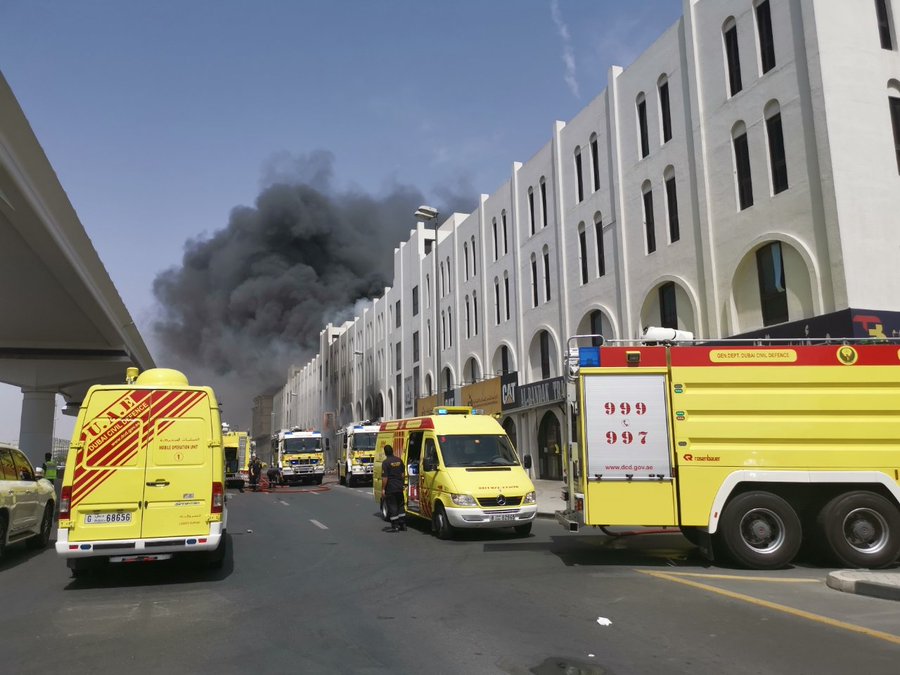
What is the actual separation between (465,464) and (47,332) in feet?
86.4

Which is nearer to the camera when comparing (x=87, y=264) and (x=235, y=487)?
(x=87, y=264)

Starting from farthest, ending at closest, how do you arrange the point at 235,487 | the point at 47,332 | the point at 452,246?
the point at 452,246 → the point at 235,487 → the point at 47,332

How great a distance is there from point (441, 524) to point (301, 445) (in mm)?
23249

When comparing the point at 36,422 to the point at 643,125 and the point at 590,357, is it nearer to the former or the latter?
the point at 643,125

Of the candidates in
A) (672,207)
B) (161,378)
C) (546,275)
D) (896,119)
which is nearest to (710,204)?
(672,207)

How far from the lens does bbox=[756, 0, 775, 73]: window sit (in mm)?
17562

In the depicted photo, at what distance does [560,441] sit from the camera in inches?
1078

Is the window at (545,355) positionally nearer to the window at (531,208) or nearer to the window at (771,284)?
the window at (531,208)

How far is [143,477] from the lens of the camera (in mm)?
8297

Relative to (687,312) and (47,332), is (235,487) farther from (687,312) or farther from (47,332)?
(687,312)

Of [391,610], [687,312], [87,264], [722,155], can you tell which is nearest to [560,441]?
[687,312]

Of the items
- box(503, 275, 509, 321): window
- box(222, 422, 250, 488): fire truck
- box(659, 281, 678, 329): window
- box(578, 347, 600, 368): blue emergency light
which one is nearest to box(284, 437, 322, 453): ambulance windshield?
box(222, 422, 250, 488): fire truck

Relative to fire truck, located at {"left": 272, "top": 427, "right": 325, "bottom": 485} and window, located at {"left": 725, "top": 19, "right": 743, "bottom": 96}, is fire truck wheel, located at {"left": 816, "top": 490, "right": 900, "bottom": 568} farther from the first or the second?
fire truck, located at {"left": 272, "top": 427, "right": 325, "bottom": 485}

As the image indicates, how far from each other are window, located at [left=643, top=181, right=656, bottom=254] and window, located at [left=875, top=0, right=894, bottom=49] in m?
7.18
